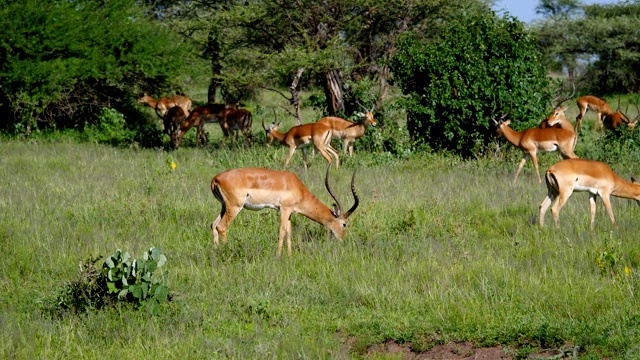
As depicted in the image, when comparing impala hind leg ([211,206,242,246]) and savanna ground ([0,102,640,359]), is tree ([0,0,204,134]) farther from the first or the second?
impala hind leg ([211,206,242,246])

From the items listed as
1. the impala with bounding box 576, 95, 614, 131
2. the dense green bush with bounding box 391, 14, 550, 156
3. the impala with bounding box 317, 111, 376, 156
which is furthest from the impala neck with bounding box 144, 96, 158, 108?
the impala with bounding box 576, 95, 614, 131

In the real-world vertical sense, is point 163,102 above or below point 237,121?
above

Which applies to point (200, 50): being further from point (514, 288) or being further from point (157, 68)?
point (514, 288)

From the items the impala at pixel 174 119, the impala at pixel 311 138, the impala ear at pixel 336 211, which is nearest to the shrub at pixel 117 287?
the impala ear at pixel 336 211

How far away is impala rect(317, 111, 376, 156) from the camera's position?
13945mm

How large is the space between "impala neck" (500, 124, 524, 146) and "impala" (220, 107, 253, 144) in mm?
5437

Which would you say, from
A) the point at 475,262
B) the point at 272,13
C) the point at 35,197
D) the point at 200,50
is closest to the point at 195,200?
the point at 35,197

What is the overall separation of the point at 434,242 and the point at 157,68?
37.5 ft

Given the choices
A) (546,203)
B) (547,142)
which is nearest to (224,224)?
(546,203)

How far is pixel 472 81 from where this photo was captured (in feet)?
44.7

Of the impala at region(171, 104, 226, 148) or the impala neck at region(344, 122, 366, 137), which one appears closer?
the impala neck at region(344, 122, 366, 137)

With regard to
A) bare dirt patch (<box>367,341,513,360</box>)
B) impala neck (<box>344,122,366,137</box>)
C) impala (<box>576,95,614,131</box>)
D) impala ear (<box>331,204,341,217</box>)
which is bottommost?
bare dirt patch (<box>367,341,513,360</box>)

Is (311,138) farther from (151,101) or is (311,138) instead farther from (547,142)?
(151,101)

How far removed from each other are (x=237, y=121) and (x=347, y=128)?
316cm
